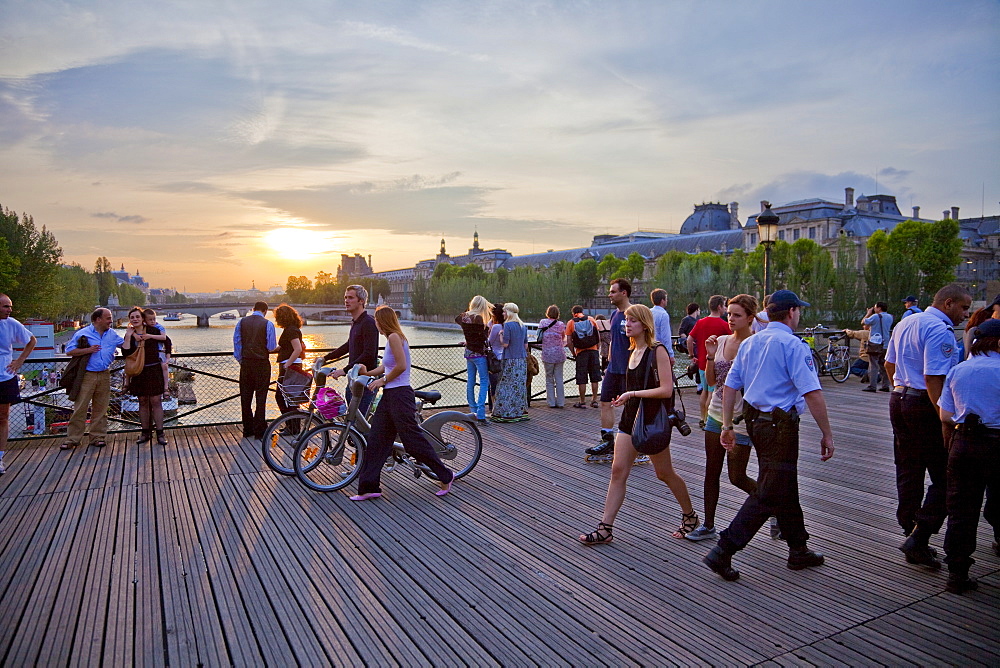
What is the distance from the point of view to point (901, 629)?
3998 millimetres

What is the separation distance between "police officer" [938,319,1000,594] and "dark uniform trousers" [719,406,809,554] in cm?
99

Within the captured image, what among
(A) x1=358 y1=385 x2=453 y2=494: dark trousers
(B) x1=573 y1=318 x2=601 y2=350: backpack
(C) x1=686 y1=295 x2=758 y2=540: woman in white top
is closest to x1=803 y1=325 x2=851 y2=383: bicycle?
(B) x1=573 y1=318 x2=601 y2=350: backpack

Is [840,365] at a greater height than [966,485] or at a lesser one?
lesser

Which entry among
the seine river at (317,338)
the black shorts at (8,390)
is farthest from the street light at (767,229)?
the seine river at (317,338)

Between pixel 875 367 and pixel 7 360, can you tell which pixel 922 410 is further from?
pixel 875 367

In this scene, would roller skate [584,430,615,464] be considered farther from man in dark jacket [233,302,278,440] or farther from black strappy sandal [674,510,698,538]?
man in dark jacket [233,302,278,440]

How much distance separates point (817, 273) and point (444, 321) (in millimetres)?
58149

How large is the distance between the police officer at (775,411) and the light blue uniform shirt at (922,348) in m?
0.97

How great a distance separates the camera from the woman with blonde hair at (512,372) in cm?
1047

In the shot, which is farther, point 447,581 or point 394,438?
point 394,438

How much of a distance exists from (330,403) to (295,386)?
4.25ft

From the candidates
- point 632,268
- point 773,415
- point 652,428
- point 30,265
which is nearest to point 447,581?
point 652,428

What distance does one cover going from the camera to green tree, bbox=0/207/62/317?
48.4 m

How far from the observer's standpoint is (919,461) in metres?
5.08
